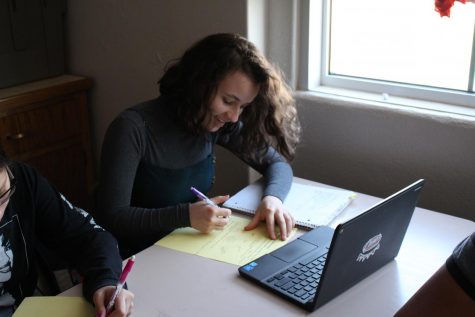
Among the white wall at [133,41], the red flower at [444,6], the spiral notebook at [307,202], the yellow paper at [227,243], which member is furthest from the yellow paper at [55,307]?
the red flower at [444,6]

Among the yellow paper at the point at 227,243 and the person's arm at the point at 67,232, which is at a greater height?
the person's arm at the point at 67,232

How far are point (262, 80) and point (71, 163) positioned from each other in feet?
4.05

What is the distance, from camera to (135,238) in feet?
5.05

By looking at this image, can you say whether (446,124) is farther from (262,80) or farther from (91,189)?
(91,189)

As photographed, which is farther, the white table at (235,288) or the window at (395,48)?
the window at (395,48)

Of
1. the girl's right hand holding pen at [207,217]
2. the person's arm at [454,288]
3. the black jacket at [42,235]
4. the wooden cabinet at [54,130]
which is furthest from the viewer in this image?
the wooden cabinet at [54,130]

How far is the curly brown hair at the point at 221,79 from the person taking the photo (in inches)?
58.8

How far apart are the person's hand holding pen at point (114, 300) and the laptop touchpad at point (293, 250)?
0.35 metres

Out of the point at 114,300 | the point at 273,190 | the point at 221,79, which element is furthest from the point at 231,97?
the point at 114,300

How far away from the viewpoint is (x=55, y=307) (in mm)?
1104

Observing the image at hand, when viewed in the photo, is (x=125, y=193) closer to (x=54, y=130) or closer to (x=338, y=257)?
(x=338, y=257)

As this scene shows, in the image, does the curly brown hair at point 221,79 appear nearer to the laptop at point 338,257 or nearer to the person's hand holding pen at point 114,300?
the laptop at point 338,257

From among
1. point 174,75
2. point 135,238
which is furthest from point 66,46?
point 135,238

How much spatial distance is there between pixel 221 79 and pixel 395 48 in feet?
2.14
